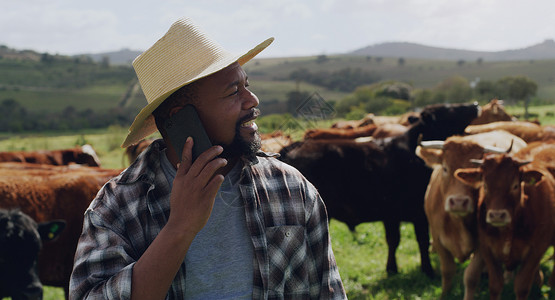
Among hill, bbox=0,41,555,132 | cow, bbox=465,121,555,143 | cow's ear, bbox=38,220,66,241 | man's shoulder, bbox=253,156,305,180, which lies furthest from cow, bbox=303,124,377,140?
hill, bbox=0,41,555,132

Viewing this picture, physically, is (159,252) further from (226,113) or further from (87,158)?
(87,158)

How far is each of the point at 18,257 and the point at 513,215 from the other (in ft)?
16.1

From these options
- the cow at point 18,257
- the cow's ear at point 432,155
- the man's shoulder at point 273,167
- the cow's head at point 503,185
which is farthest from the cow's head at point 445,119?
the man's shoulder at point 273,167

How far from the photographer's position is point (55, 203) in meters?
5.58

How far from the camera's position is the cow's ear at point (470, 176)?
4.99 meters

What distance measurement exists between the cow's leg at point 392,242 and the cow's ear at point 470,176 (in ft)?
7.14

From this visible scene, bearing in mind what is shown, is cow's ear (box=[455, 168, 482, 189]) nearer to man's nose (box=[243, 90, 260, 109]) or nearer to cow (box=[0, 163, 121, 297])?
man's nose (box=[243, 90, 260, 109])

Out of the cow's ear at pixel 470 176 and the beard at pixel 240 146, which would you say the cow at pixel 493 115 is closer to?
the cow's ear at pixel 470 176

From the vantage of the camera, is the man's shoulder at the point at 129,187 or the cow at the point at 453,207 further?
the cow at the point at 453,207

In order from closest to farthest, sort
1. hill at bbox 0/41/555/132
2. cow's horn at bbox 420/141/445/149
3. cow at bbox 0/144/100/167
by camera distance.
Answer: cow's horn at bbox 420/141/445/149 → cow at bbox 0/144/100/167 → hill at bbox 0/41/555/132

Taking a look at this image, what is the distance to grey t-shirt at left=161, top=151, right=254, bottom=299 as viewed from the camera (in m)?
1.76

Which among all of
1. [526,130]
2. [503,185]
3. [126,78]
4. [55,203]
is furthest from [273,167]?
[126,78]

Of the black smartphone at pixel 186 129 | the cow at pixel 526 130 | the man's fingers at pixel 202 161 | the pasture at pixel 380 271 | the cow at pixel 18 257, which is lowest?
the pasture at pixel 380 271

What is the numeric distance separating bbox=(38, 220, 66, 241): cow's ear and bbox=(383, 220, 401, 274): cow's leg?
14.5 feet
